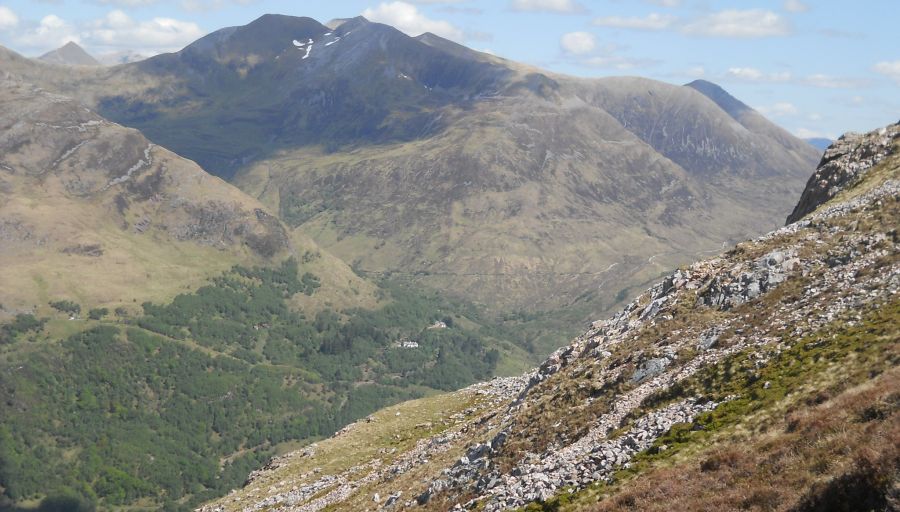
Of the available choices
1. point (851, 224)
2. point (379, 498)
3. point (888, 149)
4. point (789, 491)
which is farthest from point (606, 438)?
point (888, 149)

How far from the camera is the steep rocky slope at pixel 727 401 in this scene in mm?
39500

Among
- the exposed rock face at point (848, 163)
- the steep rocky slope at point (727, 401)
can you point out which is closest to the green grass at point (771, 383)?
the steep rocky slope at point (727, 401)

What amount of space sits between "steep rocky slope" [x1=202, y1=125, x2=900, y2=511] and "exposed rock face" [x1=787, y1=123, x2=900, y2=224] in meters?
0.39

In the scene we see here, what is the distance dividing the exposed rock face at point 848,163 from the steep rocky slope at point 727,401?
1.26ft

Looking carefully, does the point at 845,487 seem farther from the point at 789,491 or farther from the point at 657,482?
the point at 657,482

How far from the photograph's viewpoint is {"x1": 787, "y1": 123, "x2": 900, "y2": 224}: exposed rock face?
97125 millimetres

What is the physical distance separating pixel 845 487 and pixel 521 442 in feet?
119

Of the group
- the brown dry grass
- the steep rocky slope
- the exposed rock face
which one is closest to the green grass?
the steep rocky slope

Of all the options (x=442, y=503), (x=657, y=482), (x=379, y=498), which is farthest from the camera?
(x=379, y=498)

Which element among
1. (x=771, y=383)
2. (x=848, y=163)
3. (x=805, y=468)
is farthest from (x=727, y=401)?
(x=848, y=163)

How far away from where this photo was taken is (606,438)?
58.5m

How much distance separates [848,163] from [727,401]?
62726 mm

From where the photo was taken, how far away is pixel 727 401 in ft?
179

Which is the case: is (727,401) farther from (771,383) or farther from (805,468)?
(805,468)
